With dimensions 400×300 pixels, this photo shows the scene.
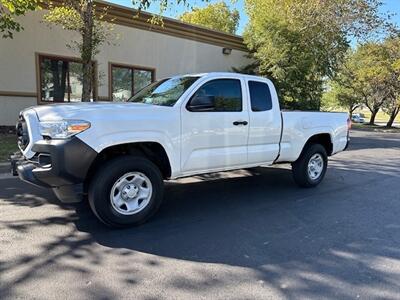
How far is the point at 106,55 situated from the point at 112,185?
40.0 feet

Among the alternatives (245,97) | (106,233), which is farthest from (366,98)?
(106,233)

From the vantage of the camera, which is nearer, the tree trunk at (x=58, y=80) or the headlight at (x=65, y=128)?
the headlight at (x=65, y=128)

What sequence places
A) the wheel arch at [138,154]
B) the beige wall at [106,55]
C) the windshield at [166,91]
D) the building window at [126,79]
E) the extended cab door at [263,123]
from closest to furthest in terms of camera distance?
the wheel arch at [138,154], the windshield at [166,91], the extended cab door at [263,123], the beige wall at [106,55], the building window at [126,79]

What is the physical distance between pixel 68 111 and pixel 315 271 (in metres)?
3.17

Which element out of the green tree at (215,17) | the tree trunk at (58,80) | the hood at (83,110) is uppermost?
the green tree at (215,17)

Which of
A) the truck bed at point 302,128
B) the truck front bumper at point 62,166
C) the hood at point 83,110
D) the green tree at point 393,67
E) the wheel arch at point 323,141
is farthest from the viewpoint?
the green tree at point 393,67

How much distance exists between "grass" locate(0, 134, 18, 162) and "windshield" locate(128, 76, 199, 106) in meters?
4.31

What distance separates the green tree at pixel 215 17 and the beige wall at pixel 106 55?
42.7 ft

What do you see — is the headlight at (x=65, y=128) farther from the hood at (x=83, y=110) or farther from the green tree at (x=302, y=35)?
the green tree at (x=302, y=35)

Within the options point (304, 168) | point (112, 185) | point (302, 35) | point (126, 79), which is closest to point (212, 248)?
point (112, 185)

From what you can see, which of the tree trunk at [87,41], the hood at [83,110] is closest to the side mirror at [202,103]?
the hood at [83,110]

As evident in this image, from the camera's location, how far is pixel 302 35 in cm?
1912

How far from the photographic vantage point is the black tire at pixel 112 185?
455cm

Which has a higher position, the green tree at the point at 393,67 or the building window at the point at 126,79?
the green tree at the point at 393,67
